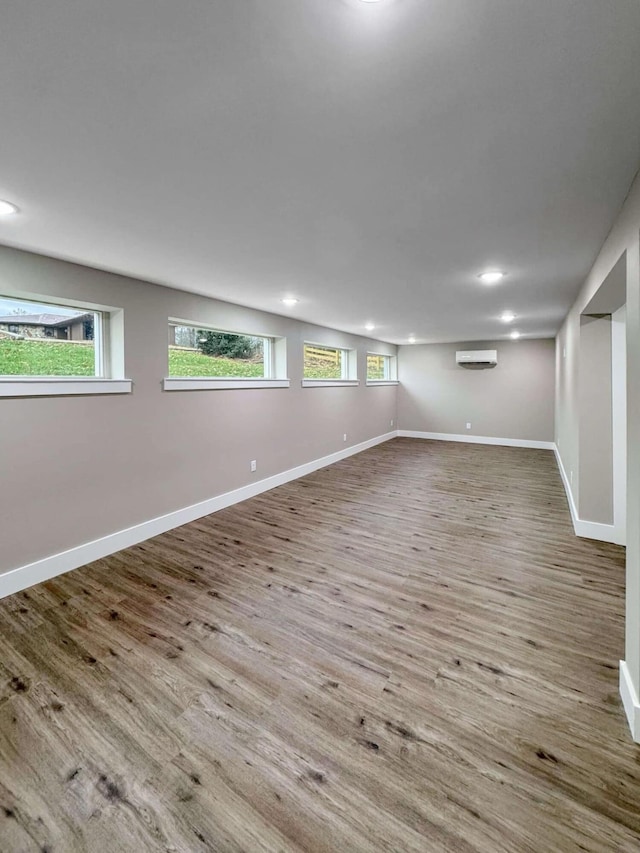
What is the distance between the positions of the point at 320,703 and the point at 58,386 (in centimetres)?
263

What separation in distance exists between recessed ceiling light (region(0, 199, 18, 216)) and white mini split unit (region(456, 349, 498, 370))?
25.4 ft

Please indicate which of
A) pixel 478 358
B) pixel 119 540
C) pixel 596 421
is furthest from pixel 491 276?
pixel 478 358

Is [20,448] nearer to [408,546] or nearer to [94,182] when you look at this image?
[94,182]

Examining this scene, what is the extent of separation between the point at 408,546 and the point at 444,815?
208cm

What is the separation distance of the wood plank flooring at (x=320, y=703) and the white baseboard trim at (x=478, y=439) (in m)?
5.12

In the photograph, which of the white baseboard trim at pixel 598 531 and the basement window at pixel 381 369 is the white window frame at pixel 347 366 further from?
the white baseboard trim at pixel 598 531

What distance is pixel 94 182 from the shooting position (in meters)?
1.66

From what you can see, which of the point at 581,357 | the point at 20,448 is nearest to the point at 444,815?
the point at 20,448

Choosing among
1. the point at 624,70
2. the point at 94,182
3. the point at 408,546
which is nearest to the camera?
the point at 624,70

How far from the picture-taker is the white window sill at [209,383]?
142 inches

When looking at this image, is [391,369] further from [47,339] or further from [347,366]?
[47,339]

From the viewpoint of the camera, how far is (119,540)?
3186 millimetres

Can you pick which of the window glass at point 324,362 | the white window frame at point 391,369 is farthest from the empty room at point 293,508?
the white window frame at point 391,369

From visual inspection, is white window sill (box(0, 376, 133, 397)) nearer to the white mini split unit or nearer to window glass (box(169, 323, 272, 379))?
window glass (box(169, 323, 272, 379))
